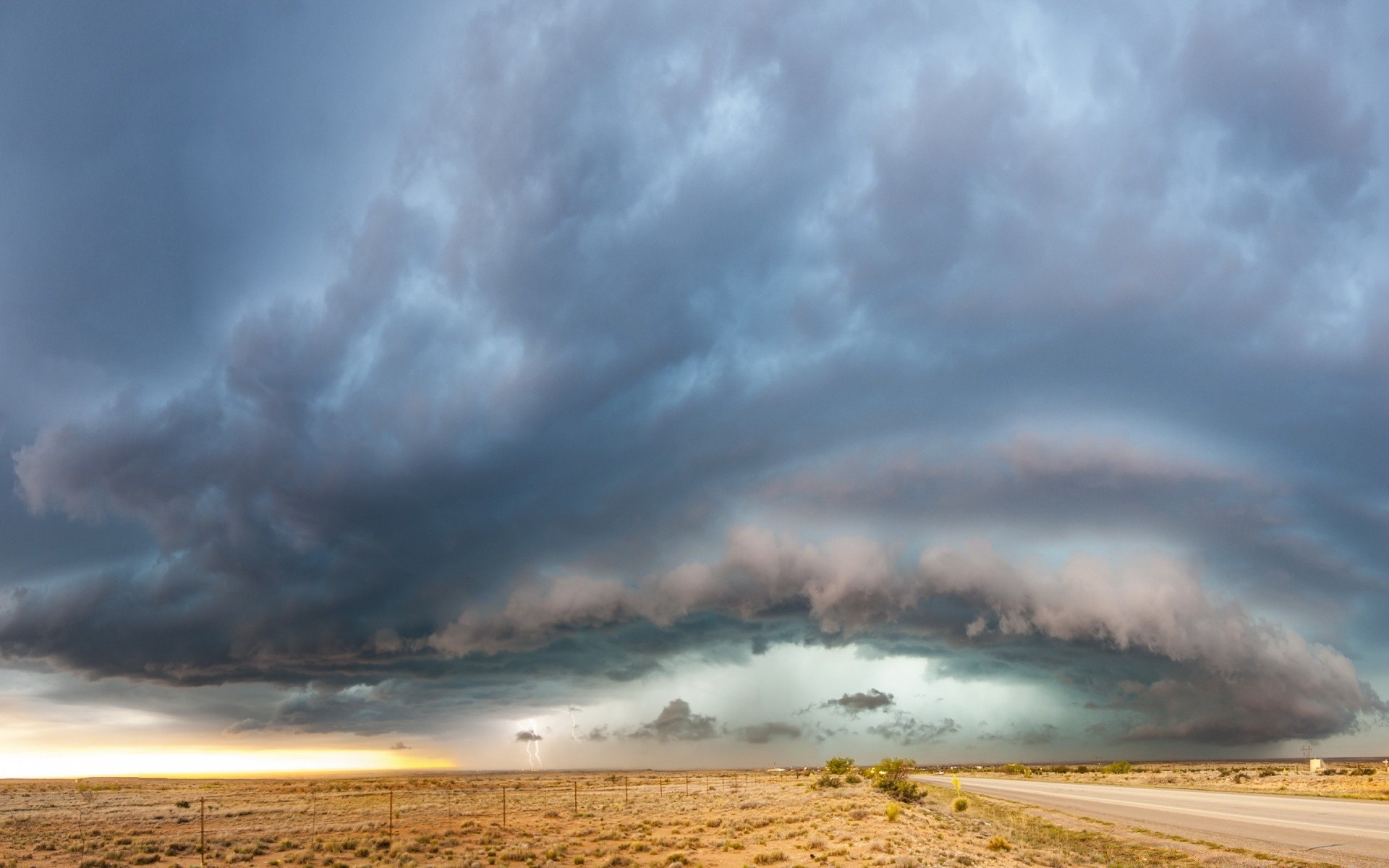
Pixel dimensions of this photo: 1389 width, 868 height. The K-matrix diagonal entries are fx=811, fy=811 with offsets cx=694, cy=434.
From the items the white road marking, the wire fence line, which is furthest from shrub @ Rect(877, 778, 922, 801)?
the wire fence line

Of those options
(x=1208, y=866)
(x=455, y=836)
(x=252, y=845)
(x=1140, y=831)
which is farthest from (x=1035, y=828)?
(x=252, y=845)

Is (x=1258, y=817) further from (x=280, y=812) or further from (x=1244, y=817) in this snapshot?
(x=280, y=812)

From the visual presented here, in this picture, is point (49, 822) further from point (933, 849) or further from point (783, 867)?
point (933, 849)

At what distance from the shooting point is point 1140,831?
33.5 meters

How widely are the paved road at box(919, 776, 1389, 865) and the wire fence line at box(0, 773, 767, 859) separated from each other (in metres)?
34.0

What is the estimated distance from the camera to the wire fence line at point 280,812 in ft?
160

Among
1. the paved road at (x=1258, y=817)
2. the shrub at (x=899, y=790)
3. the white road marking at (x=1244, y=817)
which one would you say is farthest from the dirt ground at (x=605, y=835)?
the white road marking at (x=1244, y=817)

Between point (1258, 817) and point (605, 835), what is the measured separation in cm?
3248

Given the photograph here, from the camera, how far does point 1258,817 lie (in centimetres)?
3675

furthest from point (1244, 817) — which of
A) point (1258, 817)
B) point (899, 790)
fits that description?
point (899, 790)

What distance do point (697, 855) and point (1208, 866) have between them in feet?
63.3

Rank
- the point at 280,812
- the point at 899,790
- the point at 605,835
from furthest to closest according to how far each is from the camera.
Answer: the point at 280,812 → the point at 899,790 → the point at 605,835

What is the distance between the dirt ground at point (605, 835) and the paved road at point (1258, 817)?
2.47 meters

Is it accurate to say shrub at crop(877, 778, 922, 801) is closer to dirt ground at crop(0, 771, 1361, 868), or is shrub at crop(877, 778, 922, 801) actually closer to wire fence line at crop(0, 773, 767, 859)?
dirt ground at crop(0, 771, 1361, 868)
